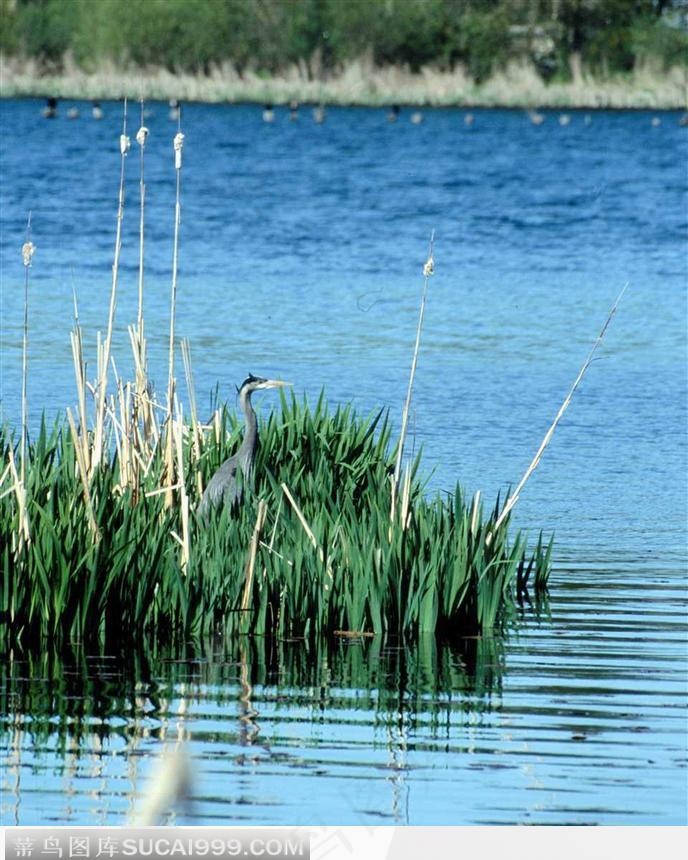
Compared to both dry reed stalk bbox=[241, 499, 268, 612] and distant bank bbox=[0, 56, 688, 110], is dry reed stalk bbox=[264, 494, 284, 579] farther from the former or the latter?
distant bank bbox=[0, 56, 688, 110]

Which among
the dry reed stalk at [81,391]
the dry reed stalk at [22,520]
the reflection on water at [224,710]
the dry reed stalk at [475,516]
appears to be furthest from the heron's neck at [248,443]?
the dry reed stalk at [22,520]

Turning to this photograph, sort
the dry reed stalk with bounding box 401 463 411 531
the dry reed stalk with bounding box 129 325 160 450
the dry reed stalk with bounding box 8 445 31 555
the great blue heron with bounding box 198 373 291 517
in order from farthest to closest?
the dry reed stalk with bounding box 129 325 160 450, the great blue heron with bounding box 198 373 291 517, the dry reed stalk with bounding box 401 463 411 531, the dry reed stalk with bounding box 8 445 31 555

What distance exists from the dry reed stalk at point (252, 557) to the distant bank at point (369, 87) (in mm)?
53187

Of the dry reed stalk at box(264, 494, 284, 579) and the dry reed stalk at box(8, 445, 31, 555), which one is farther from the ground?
the dry reed stalk at box(8, 445, 31, 555)

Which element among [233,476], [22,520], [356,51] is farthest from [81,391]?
[356,51]

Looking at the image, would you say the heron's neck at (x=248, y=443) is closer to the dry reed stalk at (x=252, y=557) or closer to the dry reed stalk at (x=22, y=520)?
the dry reed stalk at (x=252, y=557)

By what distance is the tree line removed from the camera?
209 ft

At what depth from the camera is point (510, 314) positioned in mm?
19719

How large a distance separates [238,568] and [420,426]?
A: 5.68 metres

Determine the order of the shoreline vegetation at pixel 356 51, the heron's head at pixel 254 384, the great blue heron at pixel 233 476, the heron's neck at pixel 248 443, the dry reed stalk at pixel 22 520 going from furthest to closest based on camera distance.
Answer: the shoreline vegetation at pixel 356 51 < the heron's head at pixel 254 384 < the heron's neck at pixel 248 443 < the great blue heron at pixel 233 476 < the dry reed stalk at pixel 22 520

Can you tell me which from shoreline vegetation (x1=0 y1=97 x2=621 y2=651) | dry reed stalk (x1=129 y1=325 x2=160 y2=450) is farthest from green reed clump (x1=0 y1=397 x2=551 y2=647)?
dry reed stalk (x1=129 y1=325 x2=160 y2=450)

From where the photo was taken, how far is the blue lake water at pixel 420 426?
223 inches

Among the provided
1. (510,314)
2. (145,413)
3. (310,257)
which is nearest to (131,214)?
(310,257)

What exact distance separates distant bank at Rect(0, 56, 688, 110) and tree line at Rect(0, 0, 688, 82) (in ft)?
2.53
